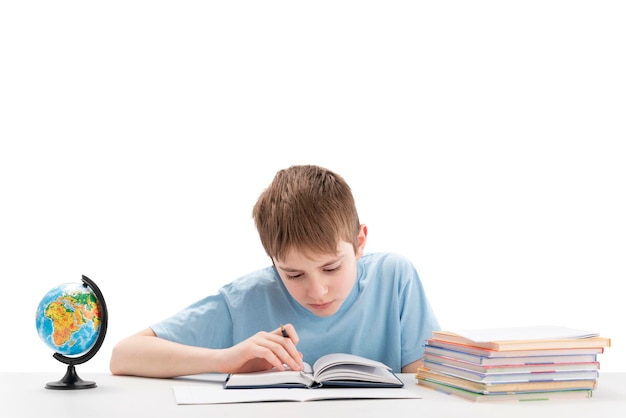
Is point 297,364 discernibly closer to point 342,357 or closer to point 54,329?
point 342,357

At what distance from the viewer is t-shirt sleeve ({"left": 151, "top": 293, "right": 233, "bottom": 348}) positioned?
2.35 m

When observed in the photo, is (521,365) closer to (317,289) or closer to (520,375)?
(520,375)

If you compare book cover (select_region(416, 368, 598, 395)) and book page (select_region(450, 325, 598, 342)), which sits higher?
book page (select_region(450, 325, 598, 342))

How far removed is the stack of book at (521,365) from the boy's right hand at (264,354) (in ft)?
1.21

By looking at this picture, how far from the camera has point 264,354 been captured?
6.25 feet

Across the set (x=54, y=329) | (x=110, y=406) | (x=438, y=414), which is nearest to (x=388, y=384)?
(x=438, y=414)

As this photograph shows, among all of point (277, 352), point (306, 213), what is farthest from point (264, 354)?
point (306, 213)

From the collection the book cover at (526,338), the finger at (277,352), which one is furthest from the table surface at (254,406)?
the finger at (277,352)

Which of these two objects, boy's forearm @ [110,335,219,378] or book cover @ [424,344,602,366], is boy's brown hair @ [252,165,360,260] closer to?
boy's forearm @ [110,335,219,378]

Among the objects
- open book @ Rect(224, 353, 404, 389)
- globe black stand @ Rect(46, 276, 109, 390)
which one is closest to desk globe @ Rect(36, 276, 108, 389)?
globe black stand @ Rect(46, 276, 109, 390)

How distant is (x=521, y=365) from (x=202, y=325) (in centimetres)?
104

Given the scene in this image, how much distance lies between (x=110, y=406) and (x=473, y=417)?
2.45ft

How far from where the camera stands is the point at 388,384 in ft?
6.13

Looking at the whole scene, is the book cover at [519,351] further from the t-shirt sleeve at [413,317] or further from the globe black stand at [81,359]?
the globe black stand at [81,359]
